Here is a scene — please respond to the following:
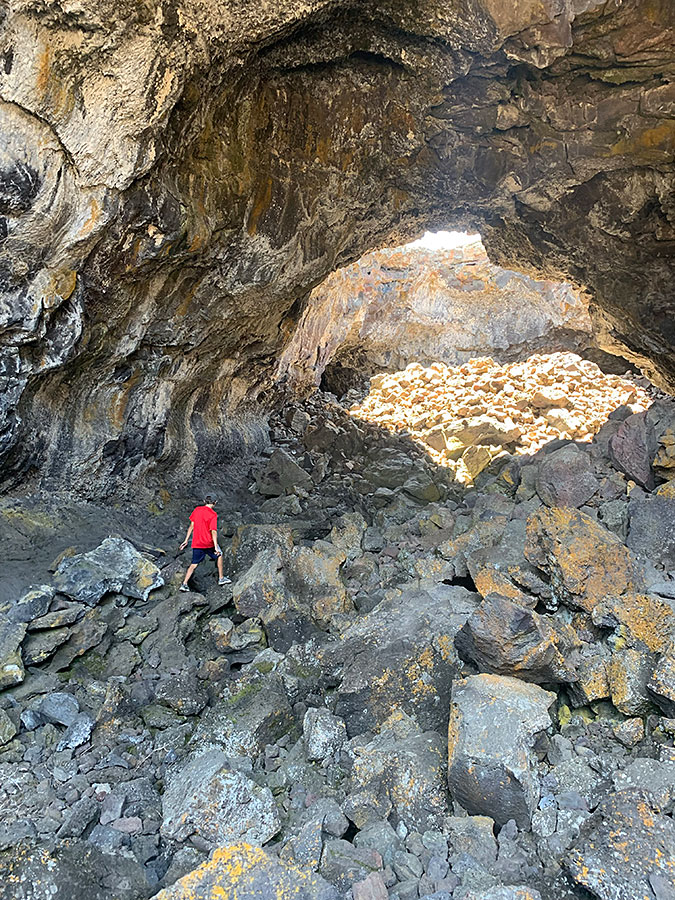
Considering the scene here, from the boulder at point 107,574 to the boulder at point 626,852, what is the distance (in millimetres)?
4571

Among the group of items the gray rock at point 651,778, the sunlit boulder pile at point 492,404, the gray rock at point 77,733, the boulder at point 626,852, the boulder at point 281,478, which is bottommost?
the sunlit boulder pile at point 492,404

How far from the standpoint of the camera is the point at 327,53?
5.27m

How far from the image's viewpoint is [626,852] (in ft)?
9.08

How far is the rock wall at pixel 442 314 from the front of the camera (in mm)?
16719

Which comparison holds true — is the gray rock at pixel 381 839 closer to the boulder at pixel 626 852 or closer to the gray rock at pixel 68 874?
the boulder at pixel 626 852

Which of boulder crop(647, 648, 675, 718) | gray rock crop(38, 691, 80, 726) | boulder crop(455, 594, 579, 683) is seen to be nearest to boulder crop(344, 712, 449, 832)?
boulder crop(455, 594, 579, 683)

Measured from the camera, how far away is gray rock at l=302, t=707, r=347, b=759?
391cm

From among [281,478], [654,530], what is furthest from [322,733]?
[281,478]

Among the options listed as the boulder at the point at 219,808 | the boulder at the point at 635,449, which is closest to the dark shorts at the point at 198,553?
the boulder at the point at 219,808

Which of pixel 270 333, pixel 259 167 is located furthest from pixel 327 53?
pixel 270 333

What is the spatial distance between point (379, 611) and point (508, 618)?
1.67m

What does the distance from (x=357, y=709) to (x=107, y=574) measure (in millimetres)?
3133

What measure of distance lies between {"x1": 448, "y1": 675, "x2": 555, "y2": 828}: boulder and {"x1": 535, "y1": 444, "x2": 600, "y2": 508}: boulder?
3.40 metres

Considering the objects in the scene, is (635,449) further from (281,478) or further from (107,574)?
(107,574)
